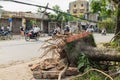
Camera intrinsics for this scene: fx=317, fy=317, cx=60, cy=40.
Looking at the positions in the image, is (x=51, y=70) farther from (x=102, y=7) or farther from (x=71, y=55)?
(x=102, y=7)

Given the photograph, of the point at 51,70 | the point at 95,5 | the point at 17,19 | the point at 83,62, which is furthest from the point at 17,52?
the point at 17,19

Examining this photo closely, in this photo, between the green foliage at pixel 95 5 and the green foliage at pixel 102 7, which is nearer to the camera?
the green foliage at pixel 102 7

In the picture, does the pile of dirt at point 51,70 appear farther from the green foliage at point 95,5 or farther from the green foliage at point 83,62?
the green foliage at point 95,5

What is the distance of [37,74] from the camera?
7.63 metres

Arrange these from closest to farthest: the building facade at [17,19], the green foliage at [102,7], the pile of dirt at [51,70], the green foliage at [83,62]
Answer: the pile of dirt at [51,70]
the green foliage at [83,62]
the green foliage at [102,7]
the building facade at [17,19]

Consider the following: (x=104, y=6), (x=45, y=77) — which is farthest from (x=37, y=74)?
(x=104, y=6)

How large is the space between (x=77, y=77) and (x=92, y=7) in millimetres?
10145

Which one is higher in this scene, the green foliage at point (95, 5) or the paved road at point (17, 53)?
the green foliage at point (95, 5)

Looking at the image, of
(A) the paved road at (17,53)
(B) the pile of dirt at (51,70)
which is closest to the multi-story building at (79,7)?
(A) the paved road at (17,53)

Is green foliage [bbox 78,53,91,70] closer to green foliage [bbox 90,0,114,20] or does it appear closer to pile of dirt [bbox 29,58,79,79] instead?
pile of dirt [bbox 29,58,79,79]

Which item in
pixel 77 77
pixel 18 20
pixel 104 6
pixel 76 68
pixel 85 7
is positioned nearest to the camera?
pixel 77 77

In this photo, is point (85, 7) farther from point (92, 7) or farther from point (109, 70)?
point (109, 70)

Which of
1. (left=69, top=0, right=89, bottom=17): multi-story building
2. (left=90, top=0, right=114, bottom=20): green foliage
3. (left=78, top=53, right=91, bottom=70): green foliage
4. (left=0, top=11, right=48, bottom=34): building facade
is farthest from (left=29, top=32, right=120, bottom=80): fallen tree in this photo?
(left=69, top=0, right=89, bottom=17): multi-story building

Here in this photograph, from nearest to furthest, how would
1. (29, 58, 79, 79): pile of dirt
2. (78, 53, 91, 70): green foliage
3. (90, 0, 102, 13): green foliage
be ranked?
(29, 58, 79, 79): pile of dirt, (78, 53, 91, 70): green foliage, (90, 0, 102, 13): green foliage
